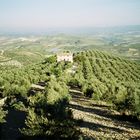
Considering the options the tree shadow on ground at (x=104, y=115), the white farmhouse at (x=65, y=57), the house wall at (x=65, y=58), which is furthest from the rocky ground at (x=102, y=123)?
the white farmhouse at (x=65, y=57)

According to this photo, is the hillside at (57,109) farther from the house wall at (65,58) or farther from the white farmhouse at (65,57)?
the white farmhouse at (65,57)

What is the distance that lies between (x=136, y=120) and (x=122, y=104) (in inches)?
204

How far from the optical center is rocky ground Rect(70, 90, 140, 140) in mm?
30578

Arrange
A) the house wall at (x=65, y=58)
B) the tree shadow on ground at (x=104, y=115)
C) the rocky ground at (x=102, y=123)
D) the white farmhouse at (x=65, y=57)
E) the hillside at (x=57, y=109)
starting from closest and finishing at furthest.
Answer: the hillside at (x=57, y=109), the rocky ground at (x=102, y=123), the tree shadow on ground at (x=104, y=115), the house wall at (x=65, y=58), the white farmhouse at (x=65, y=57)

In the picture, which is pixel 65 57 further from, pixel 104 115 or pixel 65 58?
pixel 104 115

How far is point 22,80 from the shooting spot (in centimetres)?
6212

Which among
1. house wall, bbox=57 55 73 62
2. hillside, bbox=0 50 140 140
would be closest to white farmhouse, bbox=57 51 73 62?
house wall, bbox=57 55 73 62

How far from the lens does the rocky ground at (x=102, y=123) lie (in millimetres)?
30578

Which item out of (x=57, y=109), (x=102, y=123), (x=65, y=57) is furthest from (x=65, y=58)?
(x=57, y=109)

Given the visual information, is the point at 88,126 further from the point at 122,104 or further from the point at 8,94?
the point at 8,94

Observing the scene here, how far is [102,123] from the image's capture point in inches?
1431

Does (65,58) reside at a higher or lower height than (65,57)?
lower

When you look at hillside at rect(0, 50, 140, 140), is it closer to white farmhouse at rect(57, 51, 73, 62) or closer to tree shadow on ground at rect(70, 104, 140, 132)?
tree shadow on ground at rect(70, 104, 140, 132)

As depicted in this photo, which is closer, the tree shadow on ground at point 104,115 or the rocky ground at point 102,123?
the rocky ground at point 102,123
